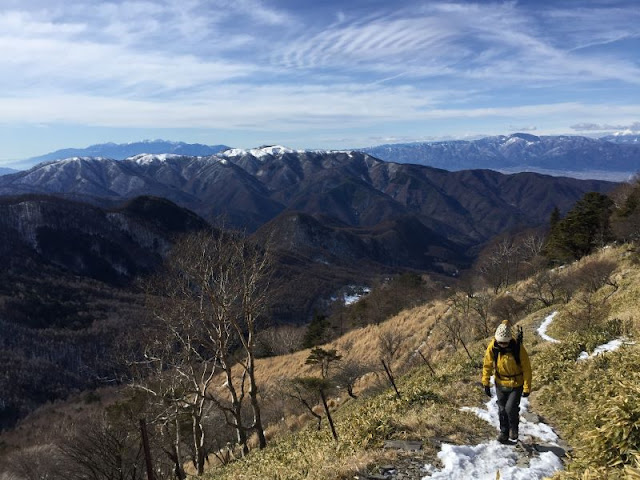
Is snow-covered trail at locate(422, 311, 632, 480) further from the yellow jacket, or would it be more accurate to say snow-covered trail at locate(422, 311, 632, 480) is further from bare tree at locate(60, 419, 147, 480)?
bare tree at locate(60, 419, 147, 480)

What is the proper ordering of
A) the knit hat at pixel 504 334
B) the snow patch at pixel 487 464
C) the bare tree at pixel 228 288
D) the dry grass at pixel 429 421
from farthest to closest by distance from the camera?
the bare tree at pixel 228 288 → the knit hat at pixel 504 334 → the dry grass at pixel 429 421 → the snow patch at pixel 487 464

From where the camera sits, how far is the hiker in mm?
8359

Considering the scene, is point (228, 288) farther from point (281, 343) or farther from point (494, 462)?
point (281, 343)

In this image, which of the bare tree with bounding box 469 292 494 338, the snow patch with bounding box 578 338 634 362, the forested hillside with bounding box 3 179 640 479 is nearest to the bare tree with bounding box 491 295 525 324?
the forested hillside with bounding box 3 179 640 479

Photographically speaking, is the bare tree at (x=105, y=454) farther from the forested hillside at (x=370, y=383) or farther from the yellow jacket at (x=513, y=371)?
the yellow jacket at (x=513, y=371)

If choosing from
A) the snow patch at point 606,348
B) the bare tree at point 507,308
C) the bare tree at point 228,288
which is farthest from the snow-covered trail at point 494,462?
the bare tree at point 507,308

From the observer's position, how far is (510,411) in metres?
8.34

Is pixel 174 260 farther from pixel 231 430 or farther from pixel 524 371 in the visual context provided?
pixel 231 430

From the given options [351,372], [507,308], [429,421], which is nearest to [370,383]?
[351,372]

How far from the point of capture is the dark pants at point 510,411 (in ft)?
27.3

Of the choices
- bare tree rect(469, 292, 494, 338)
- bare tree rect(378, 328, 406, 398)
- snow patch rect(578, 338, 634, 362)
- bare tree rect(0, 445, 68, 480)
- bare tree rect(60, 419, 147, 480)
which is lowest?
bare tree rect(0, 445, 68, 480)

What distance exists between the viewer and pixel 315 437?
11750 millimetres

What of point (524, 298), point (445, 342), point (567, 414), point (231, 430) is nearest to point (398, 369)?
point (445, 342)

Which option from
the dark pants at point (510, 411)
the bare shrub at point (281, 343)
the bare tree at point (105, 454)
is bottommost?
the bare shrub at point (281, 343)
